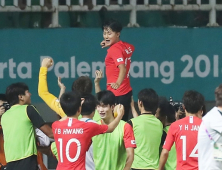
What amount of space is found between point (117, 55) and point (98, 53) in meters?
1.88

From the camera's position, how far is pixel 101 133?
657cm

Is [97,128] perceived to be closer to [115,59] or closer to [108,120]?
[108,120]

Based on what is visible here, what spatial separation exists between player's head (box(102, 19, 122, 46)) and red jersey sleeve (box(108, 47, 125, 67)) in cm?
16

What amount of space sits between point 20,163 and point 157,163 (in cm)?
149

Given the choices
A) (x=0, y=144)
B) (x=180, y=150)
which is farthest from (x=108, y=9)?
(x=180, y=150)

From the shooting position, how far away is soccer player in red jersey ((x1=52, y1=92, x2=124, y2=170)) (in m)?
6.39

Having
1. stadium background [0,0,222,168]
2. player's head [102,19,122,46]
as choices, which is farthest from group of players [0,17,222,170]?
stadium background [0,0,222,168]

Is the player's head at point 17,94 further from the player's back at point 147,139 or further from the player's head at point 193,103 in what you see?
the player's head at point 193,103

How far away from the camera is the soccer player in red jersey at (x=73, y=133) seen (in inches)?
252

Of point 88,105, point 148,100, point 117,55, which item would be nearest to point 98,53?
point 117,55

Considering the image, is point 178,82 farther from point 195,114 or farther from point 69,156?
point 69,156

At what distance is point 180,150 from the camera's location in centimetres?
681

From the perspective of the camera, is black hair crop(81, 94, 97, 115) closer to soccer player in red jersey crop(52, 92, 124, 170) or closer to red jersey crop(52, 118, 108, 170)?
soccer player in red jersey crop(52, 92, 124, 170)

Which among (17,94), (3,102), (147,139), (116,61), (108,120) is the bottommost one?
(147,139)
